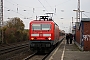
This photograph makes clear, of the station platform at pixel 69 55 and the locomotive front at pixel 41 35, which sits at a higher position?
the locomotive front at pixel 41 35

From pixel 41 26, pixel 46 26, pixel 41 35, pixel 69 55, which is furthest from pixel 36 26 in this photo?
pixel 69 55

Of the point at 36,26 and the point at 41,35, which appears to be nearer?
the point at 41,35

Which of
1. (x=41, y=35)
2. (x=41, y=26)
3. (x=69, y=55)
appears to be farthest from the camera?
(x=41, y=26)

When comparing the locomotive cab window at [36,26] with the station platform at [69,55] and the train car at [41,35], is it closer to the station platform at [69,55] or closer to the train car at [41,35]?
the train car at [41,35]

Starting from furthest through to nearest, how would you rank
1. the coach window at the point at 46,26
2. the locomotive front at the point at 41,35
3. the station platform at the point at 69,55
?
1. the coach window at the point at 46,26
2. the locomotive front at the point at 41,35
3. the station platform at the point at 69,55

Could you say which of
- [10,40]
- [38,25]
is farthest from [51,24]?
[10,40]

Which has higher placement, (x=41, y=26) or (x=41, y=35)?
(x=41, y=26)

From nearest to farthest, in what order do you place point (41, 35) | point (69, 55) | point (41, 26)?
point (69, 55), point (41, 35), point (41, 26)

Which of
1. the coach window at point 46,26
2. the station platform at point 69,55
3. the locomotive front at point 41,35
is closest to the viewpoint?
the station platform at point 69,55

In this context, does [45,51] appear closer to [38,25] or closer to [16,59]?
[38,25]

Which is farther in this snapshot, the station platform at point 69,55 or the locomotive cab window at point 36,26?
the locomotive cab window at point 36,26

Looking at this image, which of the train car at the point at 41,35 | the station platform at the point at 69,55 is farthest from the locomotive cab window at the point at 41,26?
the station platform at the point at 69,55

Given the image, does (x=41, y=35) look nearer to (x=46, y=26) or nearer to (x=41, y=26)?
(x=41, y=26)

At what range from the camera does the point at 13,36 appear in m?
40.4
